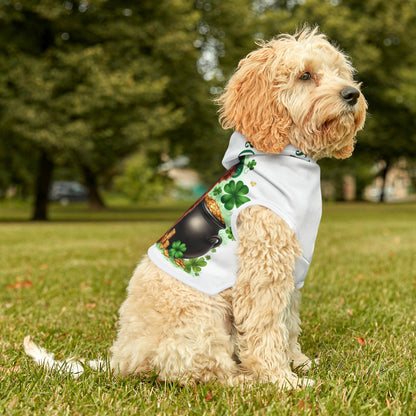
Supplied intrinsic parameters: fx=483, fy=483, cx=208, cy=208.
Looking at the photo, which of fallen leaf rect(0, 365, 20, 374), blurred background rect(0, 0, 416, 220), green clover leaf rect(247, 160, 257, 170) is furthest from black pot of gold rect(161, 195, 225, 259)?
blurred background rect(0, 0, 416, 220)

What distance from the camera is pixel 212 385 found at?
286cm

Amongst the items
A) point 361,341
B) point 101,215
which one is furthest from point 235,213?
point 101,215

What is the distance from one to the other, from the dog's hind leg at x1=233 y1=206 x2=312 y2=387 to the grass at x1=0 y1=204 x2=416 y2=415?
162 mm

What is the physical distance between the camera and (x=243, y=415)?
8.16 ft

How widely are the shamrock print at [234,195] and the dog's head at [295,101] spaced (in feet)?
0.88

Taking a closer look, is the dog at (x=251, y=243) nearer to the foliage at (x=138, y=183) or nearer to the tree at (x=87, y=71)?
the tree at (x=87, y=71)

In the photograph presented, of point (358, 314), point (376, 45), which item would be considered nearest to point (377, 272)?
point (358, 314)

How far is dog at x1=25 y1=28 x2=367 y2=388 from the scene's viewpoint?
2.87 metres

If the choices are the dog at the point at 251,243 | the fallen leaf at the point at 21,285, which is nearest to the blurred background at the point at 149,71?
the fallen leaf at the point at 21,285

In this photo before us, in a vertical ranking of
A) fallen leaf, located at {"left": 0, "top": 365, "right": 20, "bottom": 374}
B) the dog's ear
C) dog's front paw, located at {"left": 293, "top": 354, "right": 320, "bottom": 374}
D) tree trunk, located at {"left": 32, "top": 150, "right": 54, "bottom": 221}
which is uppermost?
the dog's ear

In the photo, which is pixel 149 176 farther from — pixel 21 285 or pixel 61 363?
pixel 61 363

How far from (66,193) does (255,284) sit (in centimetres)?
4805

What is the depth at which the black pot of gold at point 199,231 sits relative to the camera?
119 inches

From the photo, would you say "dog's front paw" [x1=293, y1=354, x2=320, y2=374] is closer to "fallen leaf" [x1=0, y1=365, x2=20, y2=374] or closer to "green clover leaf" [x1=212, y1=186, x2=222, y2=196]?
"green clover leaf" [x1=212, y1=186, x2=222, y2=196]
